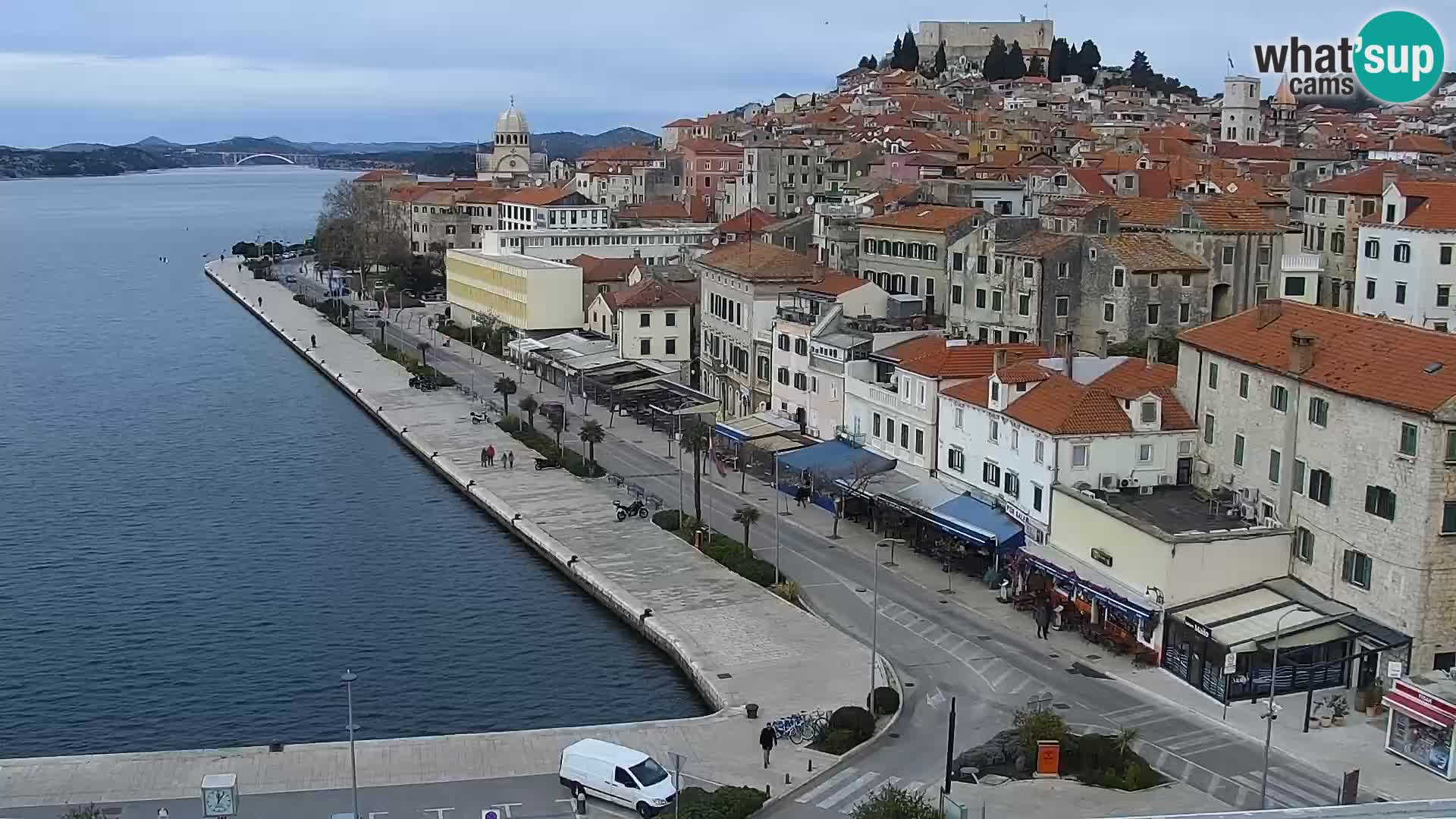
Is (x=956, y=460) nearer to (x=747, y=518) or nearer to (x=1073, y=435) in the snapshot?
(x=1073, y=435)

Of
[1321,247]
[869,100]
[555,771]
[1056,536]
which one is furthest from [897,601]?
[869,100]

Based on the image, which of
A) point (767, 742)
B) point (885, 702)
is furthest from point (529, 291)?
point (767, 742)

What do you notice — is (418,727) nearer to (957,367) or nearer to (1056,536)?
(1056,536)

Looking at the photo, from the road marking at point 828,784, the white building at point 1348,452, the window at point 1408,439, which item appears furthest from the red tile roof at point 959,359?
the road marking at point 828,784

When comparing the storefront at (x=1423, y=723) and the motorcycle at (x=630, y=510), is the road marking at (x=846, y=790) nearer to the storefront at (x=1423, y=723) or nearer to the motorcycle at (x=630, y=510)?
the storefront at (x=1423, y=723)

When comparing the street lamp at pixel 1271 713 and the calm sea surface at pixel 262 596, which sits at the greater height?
the street lamp at pixel 1271 713

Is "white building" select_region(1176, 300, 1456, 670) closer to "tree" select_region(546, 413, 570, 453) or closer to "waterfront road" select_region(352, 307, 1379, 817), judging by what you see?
"waterfront road" select_region(352, 307, 1379, 817)

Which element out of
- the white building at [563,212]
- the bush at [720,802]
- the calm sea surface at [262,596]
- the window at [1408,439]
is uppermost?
the white building at [563,212]

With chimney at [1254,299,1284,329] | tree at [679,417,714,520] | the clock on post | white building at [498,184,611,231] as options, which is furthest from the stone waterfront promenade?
white building at [498,184,611,231]
